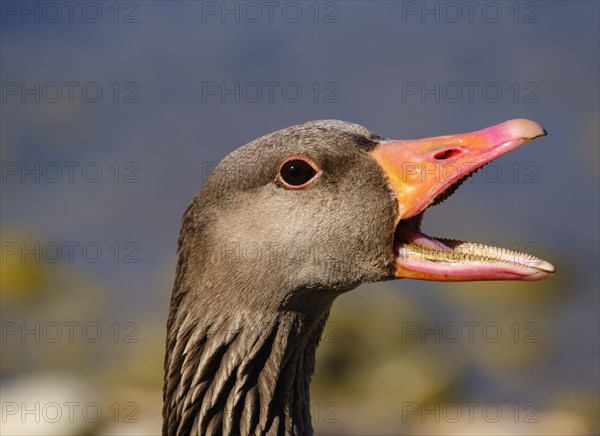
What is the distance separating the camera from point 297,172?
14.3ft

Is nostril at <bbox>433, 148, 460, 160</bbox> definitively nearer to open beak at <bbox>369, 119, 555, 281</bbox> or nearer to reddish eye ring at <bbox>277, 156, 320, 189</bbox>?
open beak at <bbox>369, 119, 555, 281</bbox>

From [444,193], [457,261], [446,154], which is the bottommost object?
[457,261]

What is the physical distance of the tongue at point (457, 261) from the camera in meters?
4.02

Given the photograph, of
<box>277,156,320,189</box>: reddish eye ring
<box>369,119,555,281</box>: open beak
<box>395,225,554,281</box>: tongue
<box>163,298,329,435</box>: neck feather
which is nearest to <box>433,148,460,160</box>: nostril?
<box>369,119,555,281</box>: open beak

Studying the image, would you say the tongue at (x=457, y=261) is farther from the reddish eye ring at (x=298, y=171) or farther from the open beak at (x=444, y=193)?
the reddish eye ring at (x=298, y=171)

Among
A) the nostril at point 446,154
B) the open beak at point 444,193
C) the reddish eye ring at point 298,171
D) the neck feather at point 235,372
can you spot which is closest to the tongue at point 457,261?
the open beak at point 444,193

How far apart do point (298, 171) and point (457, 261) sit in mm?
808

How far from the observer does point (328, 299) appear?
4590mm

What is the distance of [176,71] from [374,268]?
384 inches

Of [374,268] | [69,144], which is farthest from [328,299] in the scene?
[69,144]

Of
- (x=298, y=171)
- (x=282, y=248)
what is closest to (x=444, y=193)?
(x=298, y=171)

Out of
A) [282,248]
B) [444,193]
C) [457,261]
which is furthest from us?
[282,248]

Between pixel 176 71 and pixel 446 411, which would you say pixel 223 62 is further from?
pixel 446 411

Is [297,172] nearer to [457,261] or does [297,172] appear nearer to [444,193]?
[444,193]
